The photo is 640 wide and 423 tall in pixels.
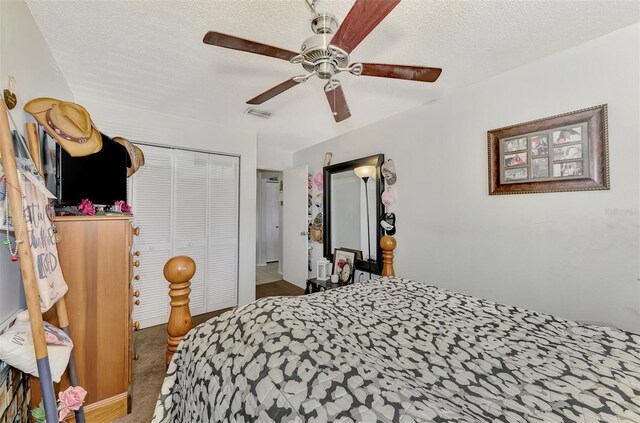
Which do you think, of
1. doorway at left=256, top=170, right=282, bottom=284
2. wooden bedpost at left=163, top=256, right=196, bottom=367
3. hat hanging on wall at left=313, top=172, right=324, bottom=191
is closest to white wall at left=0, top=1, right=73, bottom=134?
wooden bedpost at left=163, top=256, right=196, bottom=367

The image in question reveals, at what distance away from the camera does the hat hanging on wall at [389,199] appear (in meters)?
2.87

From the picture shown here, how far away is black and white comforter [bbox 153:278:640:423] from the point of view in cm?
65

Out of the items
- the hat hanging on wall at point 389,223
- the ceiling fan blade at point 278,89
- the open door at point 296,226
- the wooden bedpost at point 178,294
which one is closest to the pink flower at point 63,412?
the wooden bedpost at point 178,294

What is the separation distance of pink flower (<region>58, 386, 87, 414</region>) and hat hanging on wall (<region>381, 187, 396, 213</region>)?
2.74 metres

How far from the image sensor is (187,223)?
10.1ft

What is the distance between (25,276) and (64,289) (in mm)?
455

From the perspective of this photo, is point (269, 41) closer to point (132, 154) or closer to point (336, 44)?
point (336, 44)

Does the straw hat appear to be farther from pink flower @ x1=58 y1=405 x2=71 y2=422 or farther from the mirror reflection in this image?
the mirror reflection

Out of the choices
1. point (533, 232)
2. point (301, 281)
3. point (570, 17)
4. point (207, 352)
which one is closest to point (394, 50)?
point (570, 17)

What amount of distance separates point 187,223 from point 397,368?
9.64ft

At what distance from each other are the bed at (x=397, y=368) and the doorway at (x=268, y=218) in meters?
4.95

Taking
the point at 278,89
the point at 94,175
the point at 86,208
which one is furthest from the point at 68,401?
the point at 278,89

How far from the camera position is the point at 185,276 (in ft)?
3.71

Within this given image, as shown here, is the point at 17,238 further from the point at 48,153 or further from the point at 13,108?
the point at 48,153
